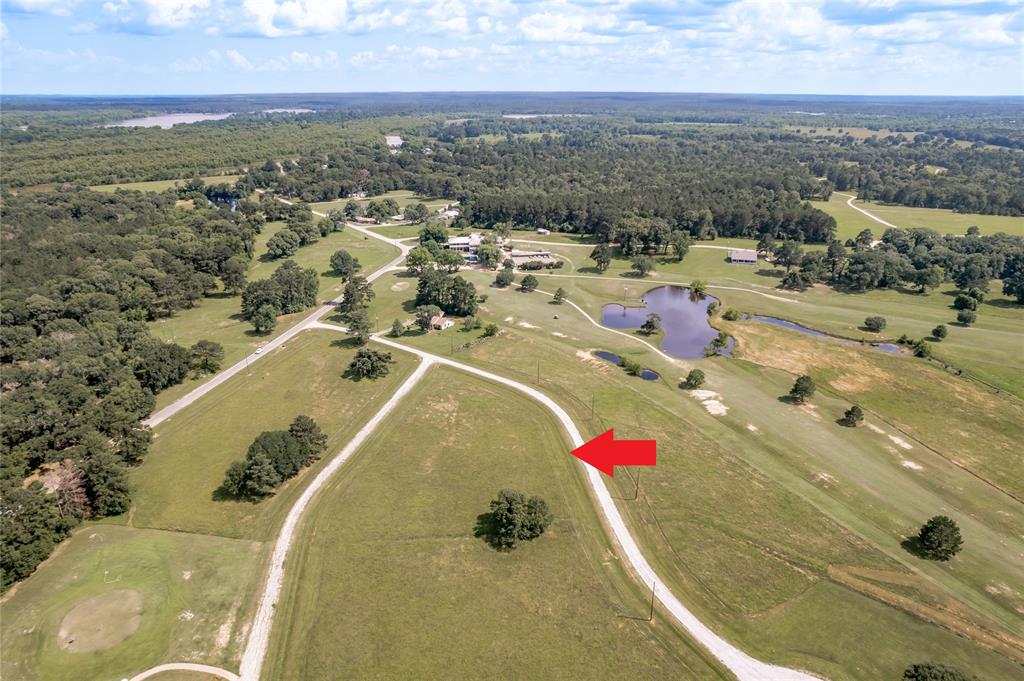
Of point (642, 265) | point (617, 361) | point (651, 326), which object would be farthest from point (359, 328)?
point (642, 265)

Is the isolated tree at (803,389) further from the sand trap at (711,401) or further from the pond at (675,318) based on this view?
the pond at (675,318)

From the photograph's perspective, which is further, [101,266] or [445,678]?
[101,266]

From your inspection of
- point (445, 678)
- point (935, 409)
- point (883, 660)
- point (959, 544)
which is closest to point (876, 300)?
point (935, 409)

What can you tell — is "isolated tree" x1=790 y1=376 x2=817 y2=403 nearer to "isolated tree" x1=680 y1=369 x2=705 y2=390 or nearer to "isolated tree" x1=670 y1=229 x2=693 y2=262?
"isolated tree" x1=680 y1=369 x2=705 y2=390

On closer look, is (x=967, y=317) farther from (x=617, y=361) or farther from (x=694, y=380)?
(x=617, y=361)

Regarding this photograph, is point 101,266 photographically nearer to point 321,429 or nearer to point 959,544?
point 321,429

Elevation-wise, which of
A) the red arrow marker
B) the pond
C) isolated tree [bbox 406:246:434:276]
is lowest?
the red arrow marker

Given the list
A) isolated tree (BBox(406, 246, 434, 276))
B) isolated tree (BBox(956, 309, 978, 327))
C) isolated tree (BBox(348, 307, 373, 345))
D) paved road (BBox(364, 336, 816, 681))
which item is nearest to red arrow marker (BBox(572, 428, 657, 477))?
paved road (BBox(364, 336, 816, 681))
